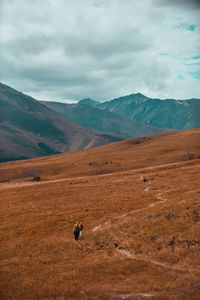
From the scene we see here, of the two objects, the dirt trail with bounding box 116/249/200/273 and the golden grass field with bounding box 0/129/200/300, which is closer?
the golden grass field with bounding box 0/129/200/300

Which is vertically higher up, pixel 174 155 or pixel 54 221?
pixel 174 155

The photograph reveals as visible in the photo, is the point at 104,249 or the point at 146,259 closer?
the point at 146,259

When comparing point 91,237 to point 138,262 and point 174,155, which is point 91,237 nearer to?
point 138,262

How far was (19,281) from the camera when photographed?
27.2 m

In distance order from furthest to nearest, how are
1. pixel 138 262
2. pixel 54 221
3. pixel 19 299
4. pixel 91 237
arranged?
pixel 54 221 → pixel 91 237 → pixel 138 262 → pixel 19 299

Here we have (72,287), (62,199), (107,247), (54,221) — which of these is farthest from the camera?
(62,199)

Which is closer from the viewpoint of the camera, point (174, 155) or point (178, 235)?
point (178, 235)

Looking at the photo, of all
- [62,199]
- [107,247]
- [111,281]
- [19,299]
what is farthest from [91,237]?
[62,199]

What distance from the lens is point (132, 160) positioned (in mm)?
180000

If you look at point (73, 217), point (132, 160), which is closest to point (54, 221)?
point (73, 217)

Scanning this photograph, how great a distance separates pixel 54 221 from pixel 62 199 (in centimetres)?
2162

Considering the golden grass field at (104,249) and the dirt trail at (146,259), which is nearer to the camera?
the golden grass field at (104,249)

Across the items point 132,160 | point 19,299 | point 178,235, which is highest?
point 132,160

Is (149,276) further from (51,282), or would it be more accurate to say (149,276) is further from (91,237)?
(91,237)
